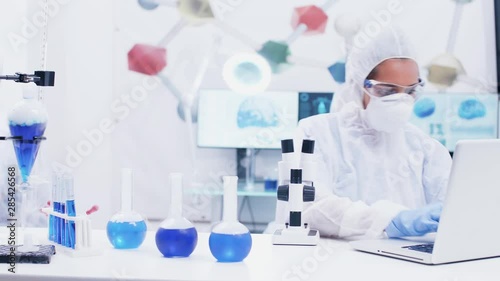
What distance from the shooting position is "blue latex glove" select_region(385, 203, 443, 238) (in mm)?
1520

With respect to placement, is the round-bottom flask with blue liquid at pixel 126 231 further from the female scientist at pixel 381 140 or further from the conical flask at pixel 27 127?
the female scientist at pixel 381 140

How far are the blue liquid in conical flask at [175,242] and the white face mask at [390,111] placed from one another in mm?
1089

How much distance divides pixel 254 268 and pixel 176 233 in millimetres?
210

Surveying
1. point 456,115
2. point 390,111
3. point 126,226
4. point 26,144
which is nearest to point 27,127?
point 26,144

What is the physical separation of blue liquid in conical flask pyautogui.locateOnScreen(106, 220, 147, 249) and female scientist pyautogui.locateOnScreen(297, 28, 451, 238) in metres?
0.83

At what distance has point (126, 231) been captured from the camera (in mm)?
1537

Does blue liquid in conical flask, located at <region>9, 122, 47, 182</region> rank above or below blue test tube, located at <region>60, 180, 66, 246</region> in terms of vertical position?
above

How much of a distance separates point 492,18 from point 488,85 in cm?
44

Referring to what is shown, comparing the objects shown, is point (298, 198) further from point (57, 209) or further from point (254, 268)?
point (57, 209)

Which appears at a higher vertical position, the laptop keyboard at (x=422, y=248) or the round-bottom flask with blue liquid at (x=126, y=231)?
the round-bottom flask with blue liquid at (x=126, y=231)

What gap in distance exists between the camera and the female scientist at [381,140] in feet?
7.52

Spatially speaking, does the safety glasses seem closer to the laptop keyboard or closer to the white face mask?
the white face mask

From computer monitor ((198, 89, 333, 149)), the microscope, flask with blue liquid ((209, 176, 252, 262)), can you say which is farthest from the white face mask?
computer monitor ((198, 89, 333, 149))

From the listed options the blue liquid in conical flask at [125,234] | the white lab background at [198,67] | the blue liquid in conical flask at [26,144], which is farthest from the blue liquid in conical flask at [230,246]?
the white lab background at [198,67]
